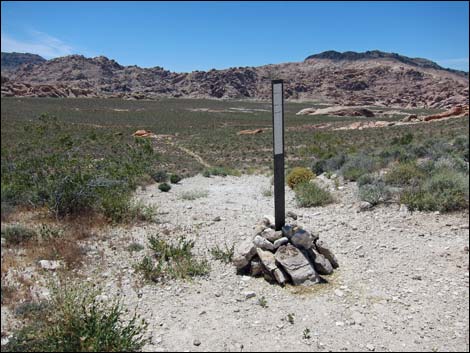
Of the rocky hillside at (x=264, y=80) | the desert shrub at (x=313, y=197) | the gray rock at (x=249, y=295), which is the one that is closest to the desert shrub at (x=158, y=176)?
the desert shrub at (x=313, y=197)

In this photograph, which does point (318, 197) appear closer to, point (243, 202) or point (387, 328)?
point (243, 202)

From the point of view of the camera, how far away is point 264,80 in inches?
5586

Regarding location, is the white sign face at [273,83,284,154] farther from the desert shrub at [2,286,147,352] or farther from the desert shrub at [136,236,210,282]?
the desert shrub at [2,286,147,352]

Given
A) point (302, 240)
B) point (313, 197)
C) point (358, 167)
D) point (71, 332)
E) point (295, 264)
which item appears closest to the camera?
point (71, 332)

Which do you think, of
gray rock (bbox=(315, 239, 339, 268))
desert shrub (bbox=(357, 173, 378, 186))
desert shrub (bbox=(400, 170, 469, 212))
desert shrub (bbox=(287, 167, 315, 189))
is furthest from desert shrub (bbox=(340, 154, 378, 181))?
gray rock (bbox=(315, 239, 339, 268))

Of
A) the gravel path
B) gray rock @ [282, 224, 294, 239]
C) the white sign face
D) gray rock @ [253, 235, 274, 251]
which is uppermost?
the white sign face

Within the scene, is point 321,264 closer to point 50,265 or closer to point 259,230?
point 259,230

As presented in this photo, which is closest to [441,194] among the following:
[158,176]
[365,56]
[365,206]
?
[365,206]

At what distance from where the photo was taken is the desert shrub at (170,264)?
18.2 ft

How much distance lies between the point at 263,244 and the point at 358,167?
23.0ft

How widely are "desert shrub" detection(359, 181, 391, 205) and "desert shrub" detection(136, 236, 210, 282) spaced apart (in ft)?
14.5

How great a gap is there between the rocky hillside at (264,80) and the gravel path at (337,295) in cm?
7724

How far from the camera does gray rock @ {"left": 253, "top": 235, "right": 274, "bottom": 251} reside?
5.85m

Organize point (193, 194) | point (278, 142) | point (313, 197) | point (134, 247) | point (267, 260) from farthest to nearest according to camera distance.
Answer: point (193, 194) < point (313, 197) < point (134, 247) < point (278, 142) < point (267, 260)
